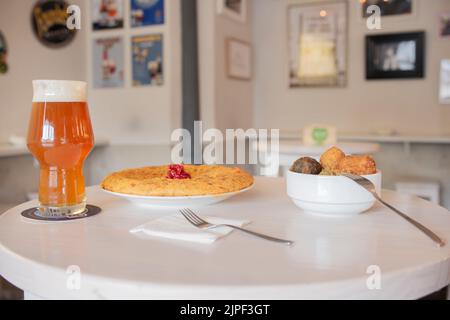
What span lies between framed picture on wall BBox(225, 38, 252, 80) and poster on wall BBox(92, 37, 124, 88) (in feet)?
3.04

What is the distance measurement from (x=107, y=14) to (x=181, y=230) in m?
3.23

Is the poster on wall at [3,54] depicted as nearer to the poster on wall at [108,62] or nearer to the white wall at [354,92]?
the poster on wall at [108,62]

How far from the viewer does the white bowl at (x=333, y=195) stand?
2.67ft

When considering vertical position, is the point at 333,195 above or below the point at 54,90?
below

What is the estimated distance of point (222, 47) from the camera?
12.3ft

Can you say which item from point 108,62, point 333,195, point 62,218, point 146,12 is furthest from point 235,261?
point 108,62

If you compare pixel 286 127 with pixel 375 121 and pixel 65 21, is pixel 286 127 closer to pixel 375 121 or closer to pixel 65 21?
pixel 375 121

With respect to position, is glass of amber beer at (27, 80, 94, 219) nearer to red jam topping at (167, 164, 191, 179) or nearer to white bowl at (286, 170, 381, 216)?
red jam topping at (167, 164, 191, 179)

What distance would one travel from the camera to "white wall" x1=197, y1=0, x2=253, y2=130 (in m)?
3.58

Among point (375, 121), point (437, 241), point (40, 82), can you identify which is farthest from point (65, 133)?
point (375, 121)

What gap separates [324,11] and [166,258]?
13.0 feet

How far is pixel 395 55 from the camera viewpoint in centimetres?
387

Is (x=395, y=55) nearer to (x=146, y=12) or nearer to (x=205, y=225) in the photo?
(x=146, y=12)

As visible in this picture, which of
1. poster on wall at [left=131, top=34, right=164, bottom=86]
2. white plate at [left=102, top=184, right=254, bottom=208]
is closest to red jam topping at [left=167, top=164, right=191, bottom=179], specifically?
white plate at [left=102, top=184, right=254, bottom=208]
